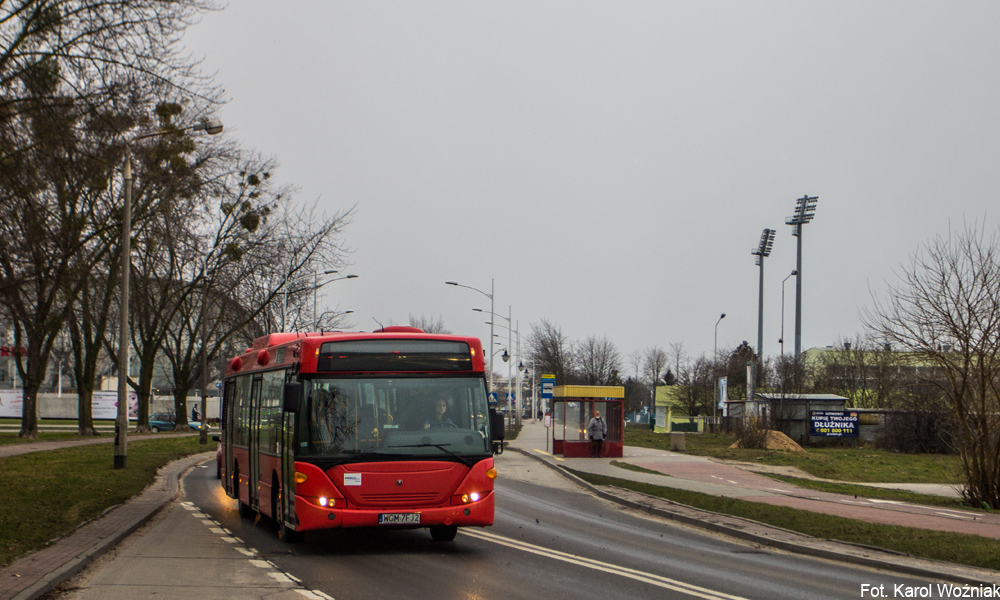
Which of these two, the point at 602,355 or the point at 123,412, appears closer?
the point at 123,412

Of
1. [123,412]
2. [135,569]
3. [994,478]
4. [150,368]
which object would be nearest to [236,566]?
[135,569]

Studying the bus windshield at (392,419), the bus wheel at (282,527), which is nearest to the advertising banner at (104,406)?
the bus wheel at (282,527)

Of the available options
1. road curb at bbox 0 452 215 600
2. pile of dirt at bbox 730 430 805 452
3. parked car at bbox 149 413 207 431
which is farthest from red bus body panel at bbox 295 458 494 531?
parked car at bbox 149 413 207 431

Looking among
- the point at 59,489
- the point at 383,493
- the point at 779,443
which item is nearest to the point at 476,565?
the point at 383,493

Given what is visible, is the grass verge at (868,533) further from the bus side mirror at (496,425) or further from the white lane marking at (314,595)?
the white lane marking at (314,595)

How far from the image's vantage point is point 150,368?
48250 millimetres

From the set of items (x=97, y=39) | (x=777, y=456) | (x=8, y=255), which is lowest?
(x=777, y=456)

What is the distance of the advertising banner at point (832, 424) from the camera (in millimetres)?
46062

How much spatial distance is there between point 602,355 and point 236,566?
263 ft

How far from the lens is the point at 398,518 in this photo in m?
10.7

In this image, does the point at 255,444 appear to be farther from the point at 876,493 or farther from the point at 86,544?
the point at 876,493

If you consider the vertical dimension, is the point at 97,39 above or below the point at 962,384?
above

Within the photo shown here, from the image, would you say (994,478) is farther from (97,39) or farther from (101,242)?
(101,242)

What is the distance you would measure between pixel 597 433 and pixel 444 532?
2145 centimetres
